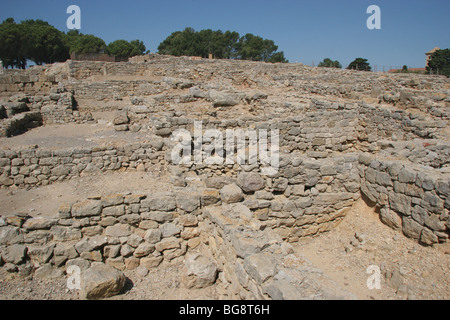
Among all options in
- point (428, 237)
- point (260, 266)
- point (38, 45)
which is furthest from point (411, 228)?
point (38, 45)

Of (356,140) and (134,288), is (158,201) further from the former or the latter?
(356,140)

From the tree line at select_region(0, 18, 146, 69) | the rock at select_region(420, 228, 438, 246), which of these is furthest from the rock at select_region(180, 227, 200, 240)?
the tree line at select_region(0, 18, 146, 69)

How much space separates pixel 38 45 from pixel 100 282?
161ft

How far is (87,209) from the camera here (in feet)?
14.5

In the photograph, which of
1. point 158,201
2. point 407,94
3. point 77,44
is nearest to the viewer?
point 158,201

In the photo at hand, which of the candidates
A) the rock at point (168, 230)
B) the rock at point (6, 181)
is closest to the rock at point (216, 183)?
the rock at point (168, 230)

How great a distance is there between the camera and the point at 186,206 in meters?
4.82

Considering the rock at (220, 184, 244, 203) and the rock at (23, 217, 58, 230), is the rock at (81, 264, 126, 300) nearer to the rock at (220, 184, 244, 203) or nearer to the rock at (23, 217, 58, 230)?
the rock at (23, 217, 58, 230)

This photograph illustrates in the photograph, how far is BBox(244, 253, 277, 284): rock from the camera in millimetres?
3238

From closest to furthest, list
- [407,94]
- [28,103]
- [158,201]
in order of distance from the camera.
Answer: [158,201] → [407,94] → [28,103]

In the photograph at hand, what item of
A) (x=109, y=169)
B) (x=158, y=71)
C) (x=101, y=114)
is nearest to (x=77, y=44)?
(x=158, y=71)

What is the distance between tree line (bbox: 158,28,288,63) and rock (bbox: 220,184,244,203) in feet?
163

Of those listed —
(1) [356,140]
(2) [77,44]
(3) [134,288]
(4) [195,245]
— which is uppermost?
(2) [77,44]

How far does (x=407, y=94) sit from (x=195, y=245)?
11215 mm
